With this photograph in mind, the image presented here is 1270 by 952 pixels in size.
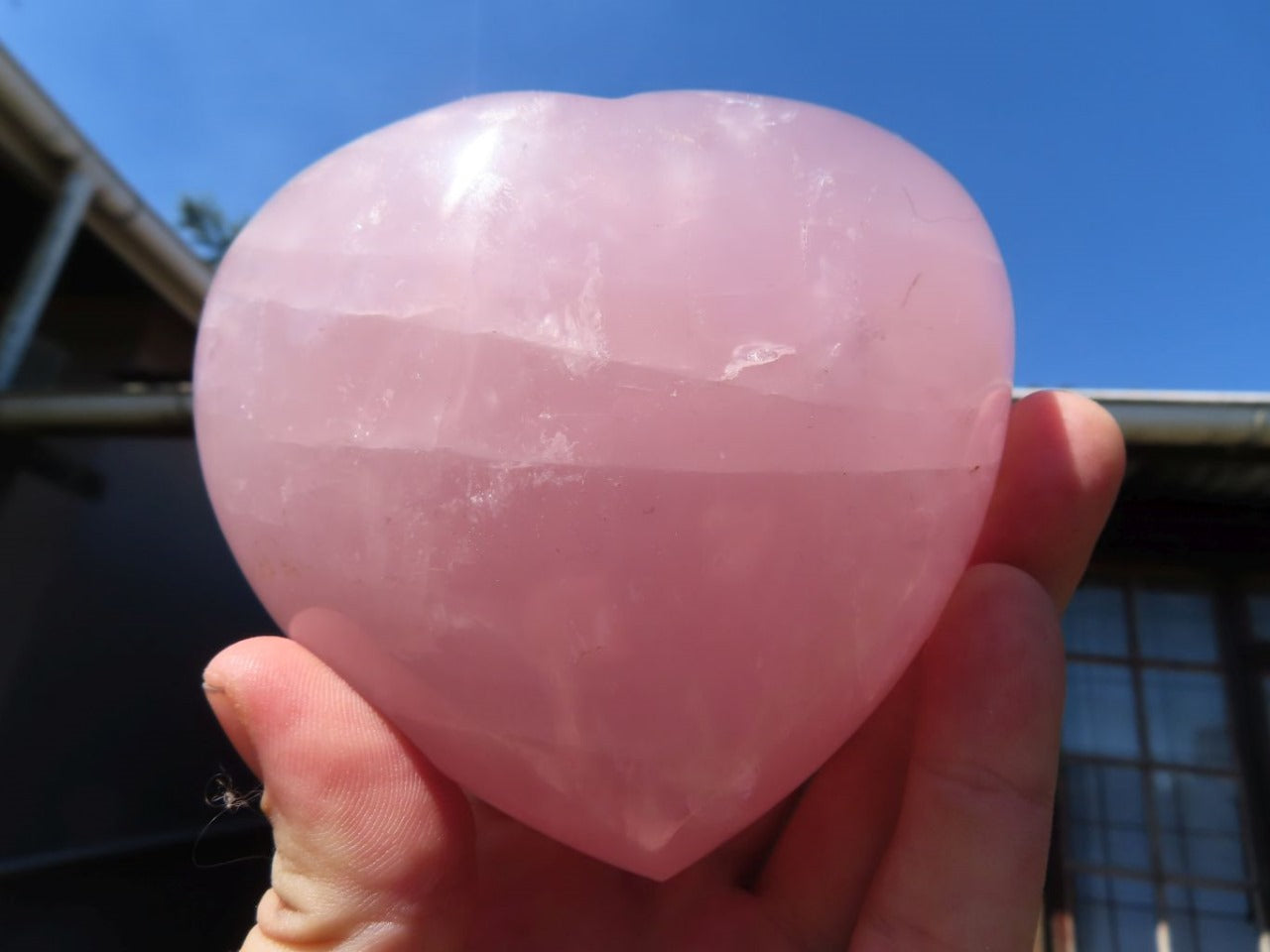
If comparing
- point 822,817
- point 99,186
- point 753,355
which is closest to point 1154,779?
point 822,817

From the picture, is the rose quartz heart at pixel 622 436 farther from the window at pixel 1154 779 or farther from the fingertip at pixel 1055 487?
the window at pixel 1154 779

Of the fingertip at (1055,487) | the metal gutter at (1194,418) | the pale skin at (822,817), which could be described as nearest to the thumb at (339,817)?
the pale skin at (822,817)

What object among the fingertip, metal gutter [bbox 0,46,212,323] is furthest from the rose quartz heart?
metal gutter [bbox 0,46,212,323]

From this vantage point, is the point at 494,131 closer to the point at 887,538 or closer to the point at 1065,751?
the point at 887,538

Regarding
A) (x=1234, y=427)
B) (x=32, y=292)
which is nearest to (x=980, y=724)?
(x=1234, y=427)

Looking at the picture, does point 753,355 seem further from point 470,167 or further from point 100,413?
point 100,413
